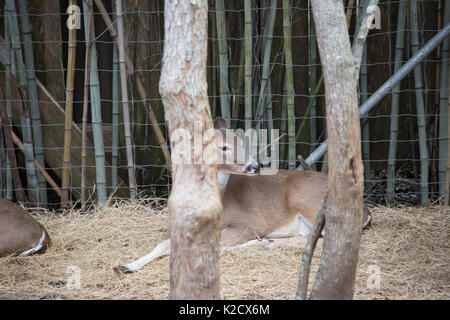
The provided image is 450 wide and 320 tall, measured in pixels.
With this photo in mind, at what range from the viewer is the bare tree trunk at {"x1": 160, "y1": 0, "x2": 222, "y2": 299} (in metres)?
2.87

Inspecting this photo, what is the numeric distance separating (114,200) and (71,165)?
630 millimetres

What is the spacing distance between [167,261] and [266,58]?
2.44 metres

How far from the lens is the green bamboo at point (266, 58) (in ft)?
19.4

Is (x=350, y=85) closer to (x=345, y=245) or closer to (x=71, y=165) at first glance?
(x=345, y=245)

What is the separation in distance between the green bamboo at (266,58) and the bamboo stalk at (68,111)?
75.6 inches

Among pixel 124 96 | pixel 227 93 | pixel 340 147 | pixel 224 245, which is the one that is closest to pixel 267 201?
pixel 224 245

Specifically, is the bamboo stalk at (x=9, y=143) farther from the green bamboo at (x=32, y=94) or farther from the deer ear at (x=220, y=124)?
the deer ear at (x=220, y=124)

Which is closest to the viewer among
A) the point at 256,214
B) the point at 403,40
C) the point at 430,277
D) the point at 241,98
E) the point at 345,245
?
the point at 345,245

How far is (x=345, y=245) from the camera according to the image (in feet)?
10.2

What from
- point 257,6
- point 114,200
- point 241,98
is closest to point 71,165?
point 114,200

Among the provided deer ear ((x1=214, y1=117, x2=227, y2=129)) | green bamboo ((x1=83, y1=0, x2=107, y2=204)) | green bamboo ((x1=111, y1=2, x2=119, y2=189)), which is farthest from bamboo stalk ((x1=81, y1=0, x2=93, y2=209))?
deer ear ((x1=214, y1=117, x2=227, y2=129))

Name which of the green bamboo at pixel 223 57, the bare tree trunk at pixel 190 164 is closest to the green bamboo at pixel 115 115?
the green bamboo at pixel 223 57

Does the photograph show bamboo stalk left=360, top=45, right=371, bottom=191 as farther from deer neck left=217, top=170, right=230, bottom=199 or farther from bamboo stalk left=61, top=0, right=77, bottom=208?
bamboo stalk left=61, top=0, right=77, bottom=208
